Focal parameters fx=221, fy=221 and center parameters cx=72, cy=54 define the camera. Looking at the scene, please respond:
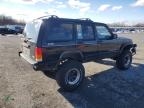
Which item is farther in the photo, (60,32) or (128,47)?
(128,47)

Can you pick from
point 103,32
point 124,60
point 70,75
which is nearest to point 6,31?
point 124,60

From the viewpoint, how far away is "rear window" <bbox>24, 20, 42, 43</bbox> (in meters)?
6.13

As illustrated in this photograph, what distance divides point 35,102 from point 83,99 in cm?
126

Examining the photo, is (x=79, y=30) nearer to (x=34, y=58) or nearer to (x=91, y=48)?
(x=91, y=48)

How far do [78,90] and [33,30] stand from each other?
7.31 feet

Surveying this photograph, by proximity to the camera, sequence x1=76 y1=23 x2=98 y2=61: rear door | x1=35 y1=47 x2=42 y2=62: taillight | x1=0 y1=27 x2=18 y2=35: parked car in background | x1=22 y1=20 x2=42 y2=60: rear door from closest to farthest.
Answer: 1. x1=35 y1=47 x2=42 y2=62: taillight
2. x1=22 y1=20 x2=42 y2=60: rear door
3. x1=76 y1=23 x2=98 y2=61: rear door
4. x1=0 y1=27 x2=18 y2=35: parked car in background

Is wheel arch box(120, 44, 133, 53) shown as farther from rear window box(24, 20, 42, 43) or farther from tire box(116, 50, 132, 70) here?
rear window box(24, 20, 42, 43)

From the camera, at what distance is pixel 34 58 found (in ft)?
20.3

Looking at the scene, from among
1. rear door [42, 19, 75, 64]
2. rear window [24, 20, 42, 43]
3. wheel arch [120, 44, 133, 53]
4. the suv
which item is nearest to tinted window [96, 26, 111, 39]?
the suv

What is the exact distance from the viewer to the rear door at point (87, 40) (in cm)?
684

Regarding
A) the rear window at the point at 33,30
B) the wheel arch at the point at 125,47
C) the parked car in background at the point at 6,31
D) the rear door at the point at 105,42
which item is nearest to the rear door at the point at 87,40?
the rear door at the point at 105,42

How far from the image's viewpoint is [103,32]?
26.2 ft

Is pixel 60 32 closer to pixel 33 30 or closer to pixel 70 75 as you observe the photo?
pixel 33 30

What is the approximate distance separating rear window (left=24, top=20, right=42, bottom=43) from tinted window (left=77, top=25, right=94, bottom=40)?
131 centimetres
